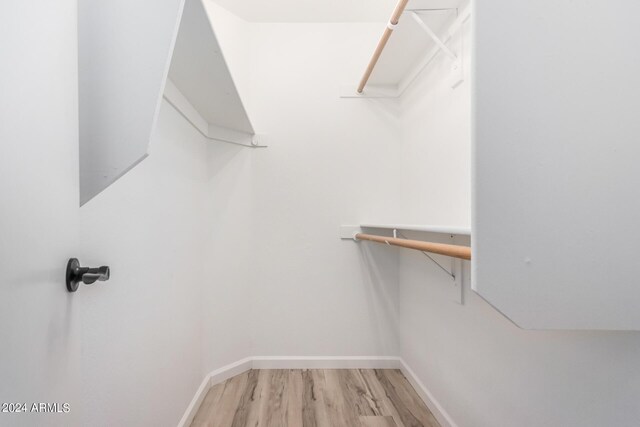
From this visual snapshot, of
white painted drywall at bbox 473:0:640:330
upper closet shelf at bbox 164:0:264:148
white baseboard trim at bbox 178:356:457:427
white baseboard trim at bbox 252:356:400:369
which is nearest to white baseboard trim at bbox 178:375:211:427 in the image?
white baseboard trim at bbox 178:356:457:427

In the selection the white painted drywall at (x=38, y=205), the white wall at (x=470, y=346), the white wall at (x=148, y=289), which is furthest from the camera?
the white wall at (x=148, y=289)

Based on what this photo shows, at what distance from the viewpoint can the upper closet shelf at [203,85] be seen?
1.00m

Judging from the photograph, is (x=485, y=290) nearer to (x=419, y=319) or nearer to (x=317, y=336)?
(x=419, y=319)

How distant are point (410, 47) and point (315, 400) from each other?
1957 millimetres

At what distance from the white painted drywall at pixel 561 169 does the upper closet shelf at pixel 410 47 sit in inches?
38.1

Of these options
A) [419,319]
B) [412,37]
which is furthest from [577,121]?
[419,319]

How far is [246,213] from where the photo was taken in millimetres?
2203

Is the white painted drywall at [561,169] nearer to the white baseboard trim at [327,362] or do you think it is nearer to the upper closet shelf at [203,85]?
the upper closet shelf at [203,85]

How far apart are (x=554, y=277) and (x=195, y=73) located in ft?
4.29

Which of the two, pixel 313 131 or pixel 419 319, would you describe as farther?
pixel 313 131

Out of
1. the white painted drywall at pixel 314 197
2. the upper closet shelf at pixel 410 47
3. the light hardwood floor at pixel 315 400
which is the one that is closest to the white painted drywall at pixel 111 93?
the upper closet shelf at pixel 410 47

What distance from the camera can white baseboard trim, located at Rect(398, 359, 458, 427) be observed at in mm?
1541

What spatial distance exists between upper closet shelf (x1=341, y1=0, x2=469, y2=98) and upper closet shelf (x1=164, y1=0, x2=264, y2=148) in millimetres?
763

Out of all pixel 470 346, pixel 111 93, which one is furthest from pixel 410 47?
pixel 111 93
